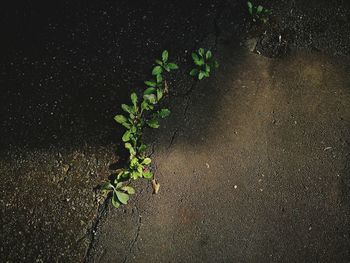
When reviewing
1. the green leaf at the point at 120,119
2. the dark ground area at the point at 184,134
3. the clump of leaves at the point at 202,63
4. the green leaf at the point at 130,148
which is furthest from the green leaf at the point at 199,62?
the green leaf at the point at 130,148

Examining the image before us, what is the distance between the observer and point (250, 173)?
8.82 ft

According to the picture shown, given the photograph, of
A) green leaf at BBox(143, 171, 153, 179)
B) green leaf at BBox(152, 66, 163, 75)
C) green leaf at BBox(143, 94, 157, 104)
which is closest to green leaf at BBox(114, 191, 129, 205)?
green leaf at BBox(143, 171, 153, 179)

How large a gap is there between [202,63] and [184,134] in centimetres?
69

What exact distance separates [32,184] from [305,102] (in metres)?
2.62

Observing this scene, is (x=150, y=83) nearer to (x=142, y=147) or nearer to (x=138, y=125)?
(x=138, y=125)

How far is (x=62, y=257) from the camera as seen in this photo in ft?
8.21

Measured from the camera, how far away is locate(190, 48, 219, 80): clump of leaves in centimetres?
278

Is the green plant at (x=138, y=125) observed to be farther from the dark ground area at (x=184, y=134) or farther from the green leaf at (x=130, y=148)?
the dark ground area at (x=184, y=134)

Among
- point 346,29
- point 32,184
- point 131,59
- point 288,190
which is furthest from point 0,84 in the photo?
point 346,29

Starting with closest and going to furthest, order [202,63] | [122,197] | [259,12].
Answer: [122,197] < [202,63] < [259,12]

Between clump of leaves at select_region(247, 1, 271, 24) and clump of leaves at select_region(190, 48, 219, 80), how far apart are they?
0.60 meters

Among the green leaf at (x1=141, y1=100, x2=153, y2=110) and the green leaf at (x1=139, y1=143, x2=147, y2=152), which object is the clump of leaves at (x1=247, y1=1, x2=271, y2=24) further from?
the green leaf at (x1=139, y1=143, x2=147, y2=152)

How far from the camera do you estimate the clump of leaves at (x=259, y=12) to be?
9.48 ft

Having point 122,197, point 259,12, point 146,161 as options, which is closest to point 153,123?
point 146,161
